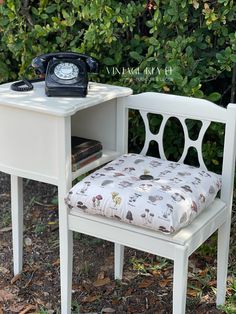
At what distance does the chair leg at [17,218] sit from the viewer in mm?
2896

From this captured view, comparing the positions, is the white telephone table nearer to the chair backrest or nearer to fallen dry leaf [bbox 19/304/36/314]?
the chair backrest

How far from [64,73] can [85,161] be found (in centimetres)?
38

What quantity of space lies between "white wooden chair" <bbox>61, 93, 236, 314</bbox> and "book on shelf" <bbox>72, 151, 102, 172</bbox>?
0.09m

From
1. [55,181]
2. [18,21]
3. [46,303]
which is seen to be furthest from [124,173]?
[18,21]

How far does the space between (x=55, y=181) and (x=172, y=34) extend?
1004 millimetres

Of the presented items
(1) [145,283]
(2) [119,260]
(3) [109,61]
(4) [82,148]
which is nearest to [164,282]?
(1) [145,283]

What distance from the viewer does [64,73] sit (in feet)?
8.57

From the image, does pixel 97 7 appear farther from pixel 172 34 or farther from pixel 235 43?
pixel 235 43

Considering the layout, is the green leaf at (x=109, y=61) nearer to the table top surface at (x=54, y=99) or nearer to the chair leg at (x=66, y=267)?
the table top surface at (x=54, y=99)

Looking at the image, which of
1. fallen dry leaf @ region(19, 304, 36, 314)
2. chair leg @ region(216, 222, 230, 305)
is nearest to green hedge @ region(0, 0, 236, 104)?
chair leg @ region(216, 222, 230, 305)

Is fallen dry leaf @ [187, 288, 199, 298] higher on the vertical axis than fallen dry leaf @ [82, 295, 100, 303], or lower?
higher

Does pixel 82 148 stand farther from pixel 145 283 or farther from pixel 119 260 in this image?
pixel 145 283

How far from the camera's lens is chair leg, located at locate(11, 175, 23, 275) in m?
2.90

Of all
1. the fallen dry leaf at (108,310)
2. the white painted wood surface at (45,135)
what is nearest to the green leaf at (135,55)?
the white painted wood surface at (45,135)
